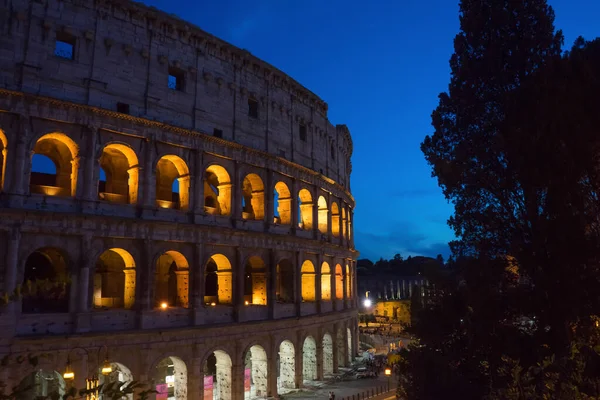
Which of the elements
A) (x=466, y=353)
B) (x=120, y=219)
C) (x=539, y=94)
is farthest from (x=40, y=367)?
(x=539, y=94)

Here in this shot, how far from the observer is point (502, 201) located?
17234 millimetres

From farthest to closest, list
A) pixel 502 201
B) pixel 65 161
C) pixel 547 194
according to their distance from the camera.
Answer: pixel 65 161 < pixel 502 201 < pixel 547 194

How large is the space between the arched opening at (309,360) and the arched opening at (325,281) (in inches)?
134

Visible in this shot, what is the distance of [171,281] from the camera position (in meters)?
26.2

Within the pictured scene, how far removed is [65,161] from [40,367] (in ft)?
28.7

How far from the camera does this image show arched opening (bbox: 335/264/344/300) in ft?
109

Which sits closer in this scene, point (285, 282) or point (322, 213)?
point (285, 282)

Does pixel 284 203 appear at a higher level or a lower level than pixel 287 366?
higher

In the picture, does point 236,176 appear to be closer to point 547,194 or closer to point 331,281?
point 331,281

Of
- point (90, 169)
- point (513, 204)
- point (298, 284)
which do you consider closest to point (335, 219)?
point (298, 284)

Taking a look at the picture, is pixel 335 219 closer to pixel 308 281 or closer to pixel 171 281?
pixel 308 281

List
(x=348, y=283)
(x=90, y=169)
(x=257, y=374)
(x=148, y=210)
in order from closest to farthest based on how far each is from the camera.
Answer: (x=90, y=169)
(x=148, y=210)
(x=257, y=374)
(x=348, y=283)

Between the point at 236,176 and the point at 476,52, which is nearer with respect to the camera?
the point at 476,52

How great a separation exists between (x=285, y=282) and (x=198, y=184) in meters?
9.14
